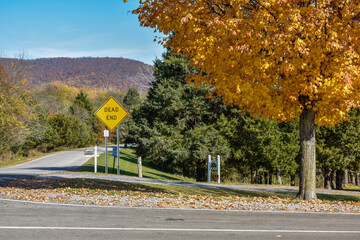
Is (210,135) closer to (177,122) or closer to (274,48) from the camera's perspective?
(177,122)

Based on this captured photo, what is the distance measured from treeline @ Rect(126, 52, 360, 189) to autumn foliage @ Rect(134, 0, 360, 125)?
534 inches

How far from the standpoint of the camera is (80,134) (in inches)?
2344

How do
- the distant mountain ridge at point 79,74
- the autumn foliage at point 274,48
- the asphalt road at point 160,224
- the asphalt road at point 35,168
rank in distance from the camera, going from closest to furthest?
the asphalt road at point 160,224
the autumn foliage at point 274,48
the asphalt road at point 35,168
the distant mountain ridge at point 79,74

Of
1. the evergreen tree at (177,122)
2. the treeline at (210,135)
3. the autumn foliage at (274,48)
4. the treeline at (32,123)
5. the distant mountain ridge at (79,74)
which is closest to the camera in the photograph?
the autumn foliage at (274,48)

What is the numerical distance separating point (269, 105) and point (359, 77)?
228 centimetres

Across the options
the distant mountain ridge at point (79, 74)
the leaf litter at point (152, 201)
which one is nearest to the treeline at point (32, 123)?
the leaf litter at point (152, 201)

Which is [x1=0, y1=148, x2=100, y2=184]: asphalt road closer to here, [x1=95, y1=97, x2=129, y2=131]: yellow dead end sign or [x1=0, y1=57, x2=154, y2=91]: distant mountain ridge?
[x1=95, y1=97, x2=129, y2=131]: yellow dead end sign

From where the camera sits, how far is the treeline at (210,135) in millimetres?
23984

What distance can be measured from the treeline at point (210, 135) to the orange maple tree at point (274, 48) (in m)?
13.5

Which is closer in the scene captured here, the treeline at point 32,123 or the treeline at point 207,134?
the treeline at point 207,134

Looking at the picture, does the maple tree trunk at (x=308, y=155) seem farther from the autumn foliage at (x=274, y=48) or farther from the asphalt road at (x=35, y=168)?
the asphalt road at (x=35, y=168)

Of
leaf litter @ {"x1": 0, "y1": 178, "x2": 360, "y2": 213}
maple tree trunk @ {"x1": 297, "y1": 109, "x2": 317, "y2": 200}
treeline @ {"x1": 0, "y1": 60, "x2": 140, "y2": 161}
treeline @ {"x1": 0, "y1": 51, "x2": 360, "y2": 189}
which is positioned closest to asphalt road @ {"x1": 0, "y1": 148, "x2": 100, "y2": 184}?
treeline @ {"x1": 0, "y1": 60, "x2": 140, "y2": 161}

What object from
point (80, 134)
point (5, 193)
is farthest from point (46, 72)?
point (5, 193)

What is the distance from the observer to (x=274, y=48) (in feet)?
30.6
